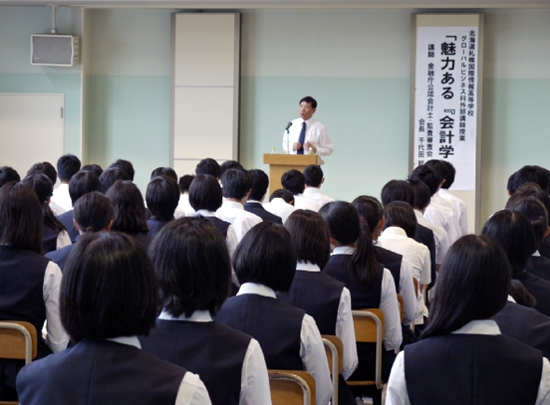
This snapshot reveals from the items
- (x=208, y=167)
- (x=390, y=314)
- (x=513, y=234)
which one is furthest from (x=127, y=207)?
(x=208, y=167)

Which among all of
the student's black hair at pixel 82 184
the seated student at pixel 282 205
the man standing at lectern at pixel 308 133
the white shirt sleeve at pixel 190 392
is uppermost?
the man standing at lectern at pixel 308 133

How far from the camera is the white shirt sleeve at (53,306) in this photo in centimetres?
277

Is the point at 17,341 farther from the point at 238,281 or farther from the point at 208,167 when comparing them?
the point at 208,167

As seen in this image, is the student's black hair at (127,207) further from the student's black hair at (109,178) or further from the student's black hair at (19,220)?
the student's black hair at (109,178)

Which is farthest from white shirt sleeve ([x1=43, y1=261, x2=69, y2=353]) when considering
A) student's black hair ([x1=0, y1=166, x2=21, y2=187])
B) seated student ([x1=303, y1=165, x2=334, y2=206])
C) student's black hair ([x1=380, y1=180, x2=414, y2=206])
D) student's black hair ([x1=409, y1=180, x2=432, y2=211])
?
seated student ([x1=303, y1=165, x2=334, y2=206])

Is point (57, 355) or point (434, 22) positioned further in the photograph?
point (434, 22)

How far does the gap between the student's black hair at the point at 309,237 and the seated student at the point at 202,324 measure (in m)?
0.99

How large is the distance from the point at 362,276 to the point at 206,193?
1.44 m

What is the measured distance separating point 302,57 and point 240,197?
5.26m

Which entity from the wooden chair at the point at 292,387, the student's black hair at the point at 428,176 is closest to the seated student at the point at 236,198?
the student's black hair at the point at 428,176

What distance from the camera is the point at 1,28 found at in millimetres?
10297

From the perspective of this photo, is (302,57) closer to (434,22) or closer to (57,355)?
(434,22)

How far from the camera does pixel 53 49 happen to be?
9906 mm

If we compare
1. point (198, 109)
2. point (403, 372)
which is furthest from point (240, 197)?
point (198, 109)
